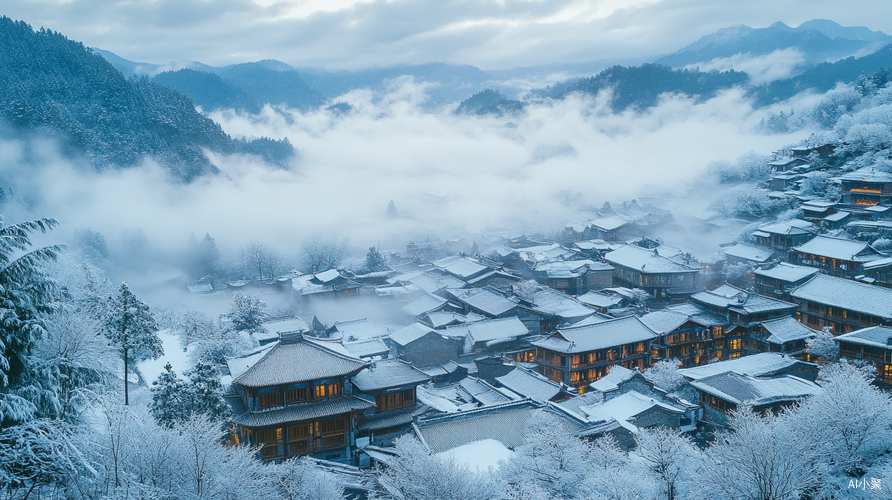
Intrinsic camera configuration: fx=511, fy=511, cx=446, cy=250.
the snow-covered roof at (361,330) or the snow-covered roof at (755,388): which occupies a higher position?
the snow-covered roof at (755,388)

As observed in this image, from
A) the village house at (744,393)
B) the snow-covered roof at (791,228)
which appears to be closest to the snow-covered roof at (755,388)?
the village house at (744,393)

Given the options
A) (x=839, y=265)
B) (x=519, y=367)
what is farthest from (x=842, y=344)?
(x=519, y=367)

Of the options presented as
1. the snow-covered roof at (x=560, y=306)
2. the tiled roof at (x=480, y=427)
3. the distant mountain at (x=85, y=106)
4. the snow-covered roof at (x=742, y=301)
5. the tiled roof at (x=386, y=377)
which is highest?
the distant mountain at (x=85, y=106)

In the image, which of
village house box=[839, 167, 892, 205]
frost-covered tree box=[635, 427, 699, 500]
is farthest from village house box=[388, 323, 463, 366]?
village house box=[839, 167, 892, 205]

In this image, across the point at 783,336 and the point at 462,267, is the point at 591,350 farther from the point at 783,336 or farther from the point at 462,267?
the point at 462,267

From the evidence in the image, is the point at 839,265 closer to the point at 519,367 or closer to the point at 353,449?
the point at 519,367

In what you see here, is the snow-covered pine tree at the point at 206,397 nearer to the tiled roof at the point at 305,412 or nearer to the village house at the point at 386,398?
the tiled roof at the point at 305,412

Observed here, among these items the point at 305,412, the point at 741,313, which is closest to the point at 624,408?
the point at 305,412
